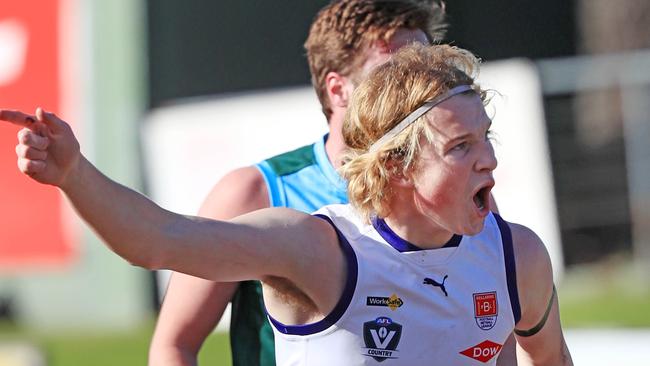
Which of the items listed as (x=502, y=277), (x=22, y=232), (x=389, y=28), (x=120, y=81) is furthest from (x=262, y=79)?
(x=502, y=277)

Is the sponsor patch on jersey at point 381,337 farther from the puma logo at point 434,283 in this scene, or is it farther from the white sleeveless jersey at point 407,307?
the puma logo at point 434,283

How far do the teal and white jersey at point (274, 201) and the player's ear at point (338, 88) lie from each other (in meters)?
0.14

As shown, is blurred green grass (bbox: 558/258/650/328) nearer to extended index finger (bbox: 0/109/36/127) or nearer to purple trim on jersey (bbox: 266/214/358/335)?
purple trim on jersey (bbox: 266/214/358/335)

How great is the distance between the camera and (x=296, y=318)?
8.03ft

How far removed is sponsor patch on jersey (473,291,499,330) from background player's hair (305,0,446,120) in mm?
812

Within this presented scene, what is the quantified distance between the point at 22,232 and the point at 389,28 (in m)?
6.41

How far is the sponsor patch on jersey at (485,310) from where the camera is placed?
8.24ft

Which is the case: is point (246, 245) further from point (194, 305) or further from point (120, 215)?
point (194, 305)

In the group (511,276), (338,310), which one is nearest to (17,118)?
(338,310)

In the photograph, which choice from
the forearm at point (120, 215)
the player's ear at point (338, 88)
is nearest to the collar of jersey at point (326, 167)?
the player's ear at point (338, 88)

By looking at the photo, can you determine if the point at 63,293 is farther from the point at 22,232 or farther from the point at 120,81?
the point at 120,81

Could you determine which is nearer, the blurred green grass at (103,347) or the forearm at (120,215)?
the forearm at (120,215)

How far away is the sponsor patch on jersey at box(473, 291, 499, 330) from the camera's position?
251cm

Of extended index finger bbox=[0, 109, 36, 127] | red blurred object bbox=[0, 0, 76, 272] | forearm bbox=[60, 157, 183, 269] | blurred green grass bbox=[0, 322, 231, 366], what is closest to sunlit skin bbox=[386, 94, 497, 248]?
forearm bbox=[60, 157, 183, 269]
